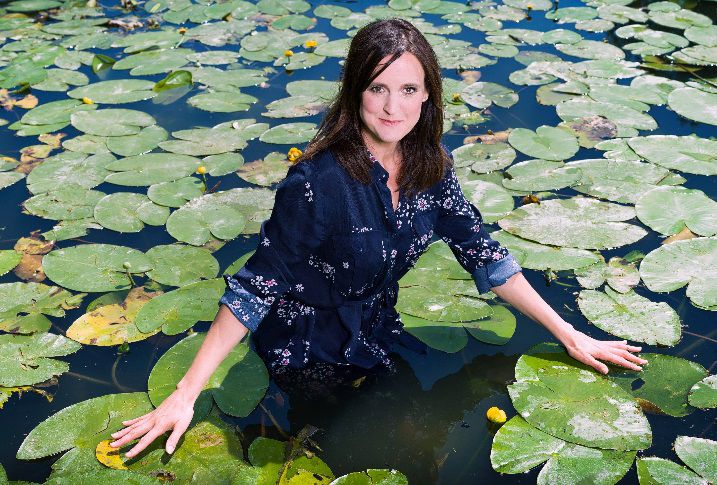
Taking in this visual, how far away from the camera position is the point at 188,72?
4.89 meters

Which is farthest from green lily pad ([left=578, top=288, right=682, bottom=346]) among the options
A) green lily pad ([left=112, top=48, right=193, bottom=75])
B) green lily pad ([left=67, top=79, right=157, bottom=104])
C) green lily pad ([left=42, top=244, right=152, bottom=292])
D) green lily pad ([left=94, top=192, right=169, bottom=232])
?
green lily pad ([left=112, top=48, right=193, bottom=75])

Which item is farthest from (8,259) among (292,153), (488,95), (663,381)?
(488,95)

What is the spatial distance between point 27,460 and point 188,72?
320 centimetres

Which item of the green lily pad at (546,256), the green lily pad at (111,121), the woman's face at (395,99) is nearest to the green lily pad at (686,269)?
the green lily pad at (546,256)

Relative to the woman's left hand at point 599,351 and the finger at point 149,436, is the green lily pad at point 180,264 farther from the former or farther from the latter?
the woman's left hand at point 599,351

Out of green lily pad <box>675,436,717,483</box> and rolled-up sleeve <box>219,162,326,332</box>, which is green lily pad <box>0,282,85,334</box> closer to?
rolled-up sleeve <box>219,162,326,332</box>

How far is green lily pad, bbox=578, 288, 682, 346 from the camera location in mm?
2715

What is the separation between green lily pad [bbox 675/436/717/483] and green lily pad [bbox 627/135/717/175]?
1.85 meters

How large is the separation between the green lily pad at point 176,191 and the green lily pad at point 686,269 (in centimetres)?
219

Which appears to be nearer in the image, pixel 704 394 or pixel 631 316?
pixel 704 394

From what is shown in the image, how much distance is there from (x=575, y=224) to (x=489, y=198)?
1.47 ft

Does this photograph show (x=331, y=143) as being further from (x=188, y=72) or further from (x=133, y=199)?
(x=188, y=72)

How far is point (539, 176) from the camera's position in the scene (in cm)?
371

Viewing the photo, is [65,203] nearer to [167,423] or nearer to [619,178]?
[167,423]
